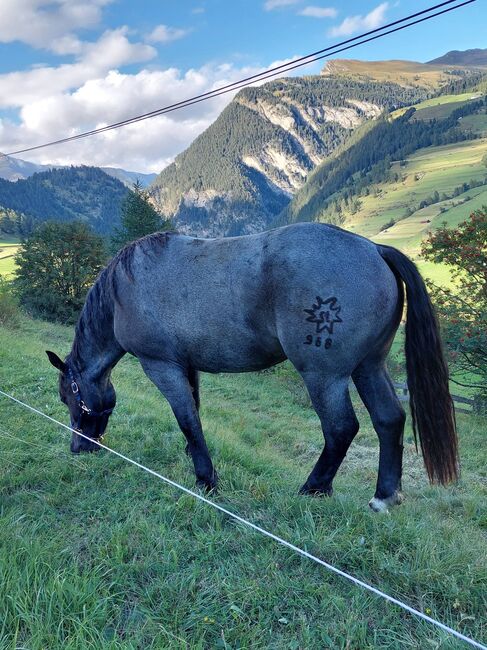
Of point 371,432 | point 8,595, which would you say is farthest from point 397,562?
A: point 371,432

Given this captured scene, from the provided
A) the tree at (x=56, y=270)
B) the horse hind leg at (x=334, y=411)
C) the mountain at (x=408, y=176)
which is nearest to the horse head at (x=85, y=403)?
the horse hind leg at (x=334, y=411)

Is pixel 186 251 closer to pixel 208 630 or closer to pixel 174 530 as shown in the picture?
pixel 174 530

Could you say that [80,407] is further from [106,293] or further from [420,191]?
[420,191]

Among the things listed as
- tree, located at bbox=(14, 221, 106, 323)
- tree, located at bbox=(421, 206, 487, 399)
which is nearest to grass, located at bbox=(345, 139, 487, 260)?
tree, located at bbox=(14, 221, 106, 323)

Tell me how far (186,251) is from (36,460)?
2.55 meters

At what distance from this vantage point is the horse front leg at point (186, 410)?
11.8ft

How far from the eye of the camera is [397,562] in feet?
7.82

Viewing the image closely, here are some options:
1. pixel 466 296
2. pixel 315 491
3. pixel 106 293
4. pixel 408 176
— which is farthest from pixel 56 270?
pixel 408 176

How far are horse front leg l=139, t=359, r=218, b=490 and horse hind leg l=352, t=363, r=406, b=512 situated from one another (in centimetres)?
142

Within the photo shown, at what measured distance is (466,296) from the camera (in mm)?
12508

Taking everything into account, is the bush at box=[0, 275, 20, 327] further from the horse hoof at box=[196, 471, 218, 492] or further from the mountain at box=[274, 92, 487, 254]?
the mountain at box=[274, 92, 487, 254]

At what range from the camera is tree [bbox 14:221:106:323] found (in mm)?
26859

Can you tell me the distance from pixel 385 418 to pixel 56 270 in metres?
27.8

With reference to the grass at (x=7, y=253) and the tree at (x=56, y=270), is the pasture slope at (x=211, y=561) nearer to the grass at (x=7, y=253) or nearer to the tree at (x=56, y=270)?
the tree at (x=56, y=270)
